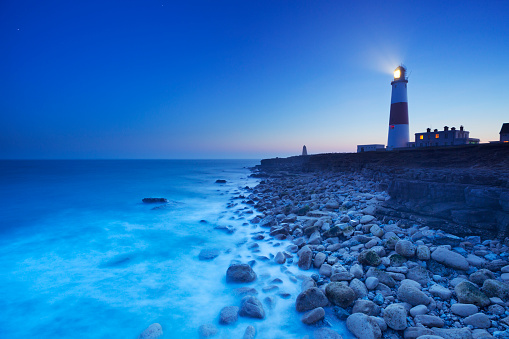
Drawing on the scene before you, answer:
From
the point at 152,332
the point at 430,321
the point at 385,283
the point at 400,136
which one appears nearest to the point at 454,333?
the point at 430,321

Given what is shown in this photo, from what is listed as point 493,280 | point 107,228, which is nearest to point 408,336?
point 493,280

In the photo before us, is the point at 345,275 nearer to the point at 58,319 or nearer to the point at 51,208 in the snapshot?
the point at 58,319

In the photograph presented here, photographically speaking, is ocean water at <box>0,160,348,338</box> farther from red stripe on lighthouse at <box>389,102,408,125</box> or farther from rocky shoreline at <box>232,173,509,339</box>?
red stripe on lighthouse at <box>389,102,408,125</box>

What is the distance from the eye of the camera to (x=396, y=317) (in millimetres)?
2660

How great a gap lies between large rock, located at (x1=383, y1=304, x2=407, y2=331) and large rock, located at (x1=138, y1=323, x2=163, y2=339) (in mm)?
3124

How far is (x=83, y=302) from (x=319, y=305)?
4.32 meters

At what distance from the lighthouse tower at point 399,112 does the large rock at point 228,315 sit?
22311mm

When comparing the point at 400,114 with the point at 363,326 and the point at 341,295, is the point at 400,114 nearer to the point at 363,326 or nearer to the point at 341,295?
the point at 341,295

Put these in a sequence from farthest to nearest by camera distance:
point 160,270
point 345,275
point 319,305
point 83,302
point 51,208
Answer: point 51,208
point 160,270
point 83,302
point 345,275
point 319,305

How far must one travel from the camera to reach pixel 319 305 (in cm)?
328

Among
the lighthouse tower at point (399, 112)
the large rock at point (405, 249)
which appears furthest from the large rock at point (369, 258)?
A: the lighthouse tower at point (399, 112)

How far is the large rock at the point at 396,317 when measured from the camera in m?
2.62

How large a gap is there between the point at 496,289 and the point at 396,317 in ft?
4.54

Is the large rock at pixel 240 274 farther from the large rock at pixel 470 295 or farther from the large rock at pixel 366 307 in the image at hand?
the large rock at pixel 470 295
